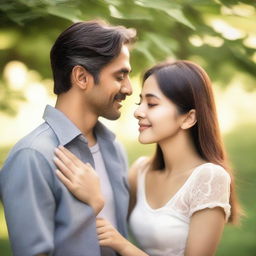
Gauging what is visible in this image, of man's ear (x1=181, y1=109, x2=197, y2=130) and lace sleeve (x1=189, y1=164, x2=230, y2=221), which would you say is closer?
lace sleeve (x1=189, y1=164, x2=230, y2=221)

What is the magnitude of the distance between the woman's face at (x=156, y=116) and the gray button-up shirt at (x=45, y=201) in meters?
0.28

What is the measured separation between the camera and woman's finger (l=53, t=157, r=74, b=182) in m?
2.37

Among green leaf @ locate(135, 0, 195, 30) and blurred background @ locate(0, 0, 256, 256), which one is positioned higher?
green leaf @ locate(135, 0, 195, 30)

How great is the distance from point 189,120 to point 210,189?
12.2 inches

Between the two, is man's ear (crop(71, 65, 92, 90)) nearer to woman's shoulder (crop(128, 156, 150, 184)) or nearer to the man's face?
the man's face

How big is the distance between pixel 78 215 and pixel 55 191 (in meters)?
0.13

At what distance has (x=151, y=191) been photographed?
2.78 metres

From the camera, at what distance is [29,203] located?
2.26 metres

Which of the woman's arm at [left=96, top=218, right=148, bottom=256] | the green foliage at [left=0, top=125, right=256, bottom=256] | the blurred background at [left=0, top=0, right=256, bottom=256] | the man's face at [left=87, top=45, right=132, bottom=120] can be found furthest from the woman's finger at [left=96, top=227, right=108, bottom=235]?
the green foliage at [left=0, top=125, right=256, bottom=256]

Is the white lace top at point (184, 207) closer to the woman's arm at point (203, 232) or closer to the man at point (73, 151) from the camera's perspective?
the woman's arm at point (203, 232)

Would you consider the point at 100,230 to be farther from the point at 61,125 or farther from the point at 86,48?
the point at 86,48

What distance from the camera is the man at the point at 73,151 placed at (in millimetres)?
2285

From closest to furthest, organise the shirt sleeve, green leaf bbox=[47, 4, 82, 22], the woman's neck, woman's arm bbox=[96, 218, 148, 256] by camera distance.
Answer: the shirt sleeve, woman's arm bbox=[96, 218, 148, 256], green leaf bbox=[47, 4, 82, 22], the woman's neck

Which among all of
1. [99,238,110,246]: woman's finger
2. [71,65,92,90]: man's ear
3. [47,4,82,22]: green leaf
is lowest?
[99,238,110,246]: woman's finger
